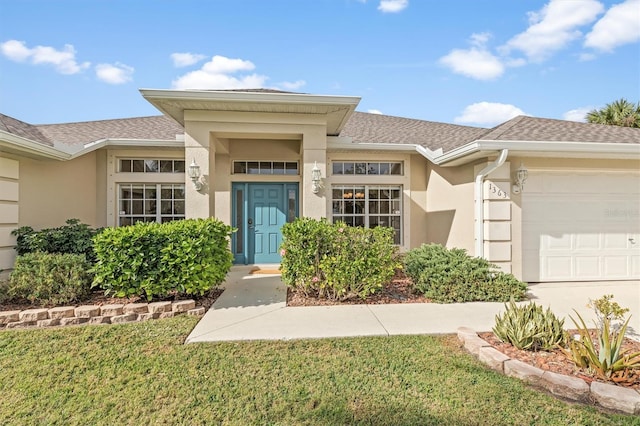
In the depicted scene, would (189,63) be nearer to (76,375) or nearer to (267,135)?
(267,135)

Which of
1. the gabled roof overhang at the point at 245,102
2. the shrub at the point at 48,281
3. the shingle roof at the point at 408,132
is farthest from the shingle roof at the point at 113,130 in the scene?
the shingle roof at the point at 408,132

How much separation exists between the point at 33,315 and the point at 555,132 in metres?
10.0

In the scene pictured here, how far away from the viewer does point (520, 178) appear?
6.16 m

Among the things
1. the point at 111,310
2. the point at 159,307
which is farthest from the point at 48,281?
the point at 159,307

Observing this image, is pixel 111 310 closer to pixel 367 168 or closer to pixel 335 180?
pixel 335 180

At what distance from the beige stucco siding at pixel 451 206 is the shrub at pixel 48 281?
7.43 metres

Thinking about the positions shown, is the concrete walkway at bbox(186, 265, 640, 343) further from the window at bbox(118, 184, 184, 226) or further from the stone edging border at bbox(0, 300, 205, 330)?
the window at bbox(118, 184, 184, 226)

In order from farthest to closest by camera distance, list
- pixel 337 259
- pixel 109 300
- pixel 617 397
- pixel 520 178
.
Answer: pixel 520 178, pixel 337 259, pixel 109 300, pixel 617 397

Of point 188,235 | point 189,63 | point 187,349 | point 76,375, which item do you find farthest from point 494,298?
point 189,63

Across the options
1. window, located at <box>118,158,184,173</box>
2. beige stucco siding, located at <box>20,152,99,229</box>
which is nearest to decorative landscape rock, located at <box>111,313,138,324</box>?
beige stucco siding, located at <box>20,152,99,229</box>

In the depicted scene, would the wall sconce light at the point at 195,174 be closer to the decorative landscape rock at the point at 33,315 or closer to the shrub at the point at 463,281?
the decorative landscape rock at the point at 33,315

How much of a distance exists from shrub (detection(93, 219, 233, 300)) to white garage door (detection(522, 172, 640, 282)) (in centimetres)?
640

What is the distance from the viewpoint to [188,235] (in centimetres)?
495

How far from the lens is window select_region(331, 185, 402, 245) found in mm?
8477
